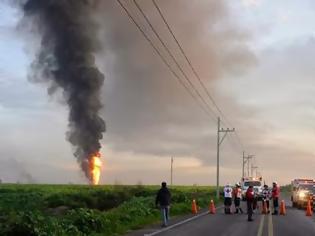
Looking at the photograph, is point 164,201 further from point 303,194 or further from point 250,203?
point 303,194

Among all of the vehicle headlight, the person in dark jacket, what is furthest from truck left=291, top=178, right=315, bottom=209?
the person in dark jacket

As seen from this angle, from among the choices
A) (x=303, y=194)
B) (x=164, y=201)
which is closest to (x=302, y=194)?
(x=303, y=194)

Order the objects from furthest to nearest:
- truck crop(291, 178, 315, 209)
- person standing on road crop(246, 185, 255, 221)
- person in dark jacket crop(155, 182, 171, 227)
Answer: truck crop(291, 178, 315, 209)
person standing on road crop(246, 185, 255, 221)
person in dark jacket crop(155, 182, 171, 227)

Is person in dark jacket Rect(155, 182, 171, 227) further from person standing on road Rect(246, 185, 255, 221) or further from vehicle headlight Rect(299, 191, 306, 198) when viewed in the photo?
vehicle headlight Rect(299, 191, 306, 198)

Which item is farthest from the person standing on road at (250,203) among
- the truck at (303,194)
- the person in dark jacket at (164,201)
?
the truck at (303,194)

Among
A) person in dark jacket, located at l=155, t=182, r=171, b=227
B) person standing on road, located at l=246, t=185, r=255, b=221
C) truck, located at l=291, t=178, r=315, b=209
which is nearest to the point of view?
person in dark jacket, located at l=155, t=182, r=171, b=227

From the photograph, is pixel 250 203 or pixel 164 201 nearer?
pixel 164 201

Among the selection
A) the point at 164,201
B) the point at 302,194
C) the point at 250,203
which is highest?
the point at 302,194

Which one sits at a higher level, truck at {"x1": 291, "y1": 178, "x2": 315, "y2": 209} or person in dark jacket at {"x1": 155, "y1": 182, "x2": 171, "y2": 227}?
truck at {"x1": 291, "y1": 178, "x2": 315, "y2": 209}

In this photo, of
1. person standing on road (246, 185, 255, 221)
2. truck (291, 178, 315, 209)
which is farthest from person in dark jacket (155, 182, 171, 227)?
truck (291, 178, 315, 209)

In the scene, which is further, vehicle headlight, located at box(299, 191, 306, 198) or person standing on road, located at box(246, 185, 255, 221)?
vehicle headlight, located at box(299, 191, 306, 198)

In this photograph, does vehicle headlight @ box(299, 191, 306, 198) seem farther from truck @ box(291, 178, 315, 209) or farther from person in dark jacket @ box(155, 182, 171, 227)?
person in dark jacket @ box(155, 182, 171, 227)

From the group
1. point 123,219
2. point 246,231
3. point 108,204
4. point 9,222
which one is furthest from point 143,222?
point 108,204

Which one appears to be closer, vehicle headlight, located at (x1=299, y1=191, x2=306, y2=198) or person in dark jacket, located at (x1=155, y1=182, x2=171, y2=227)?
person in dark jacket, located at (x1=155, y1=182, x2=171, y2=227)
